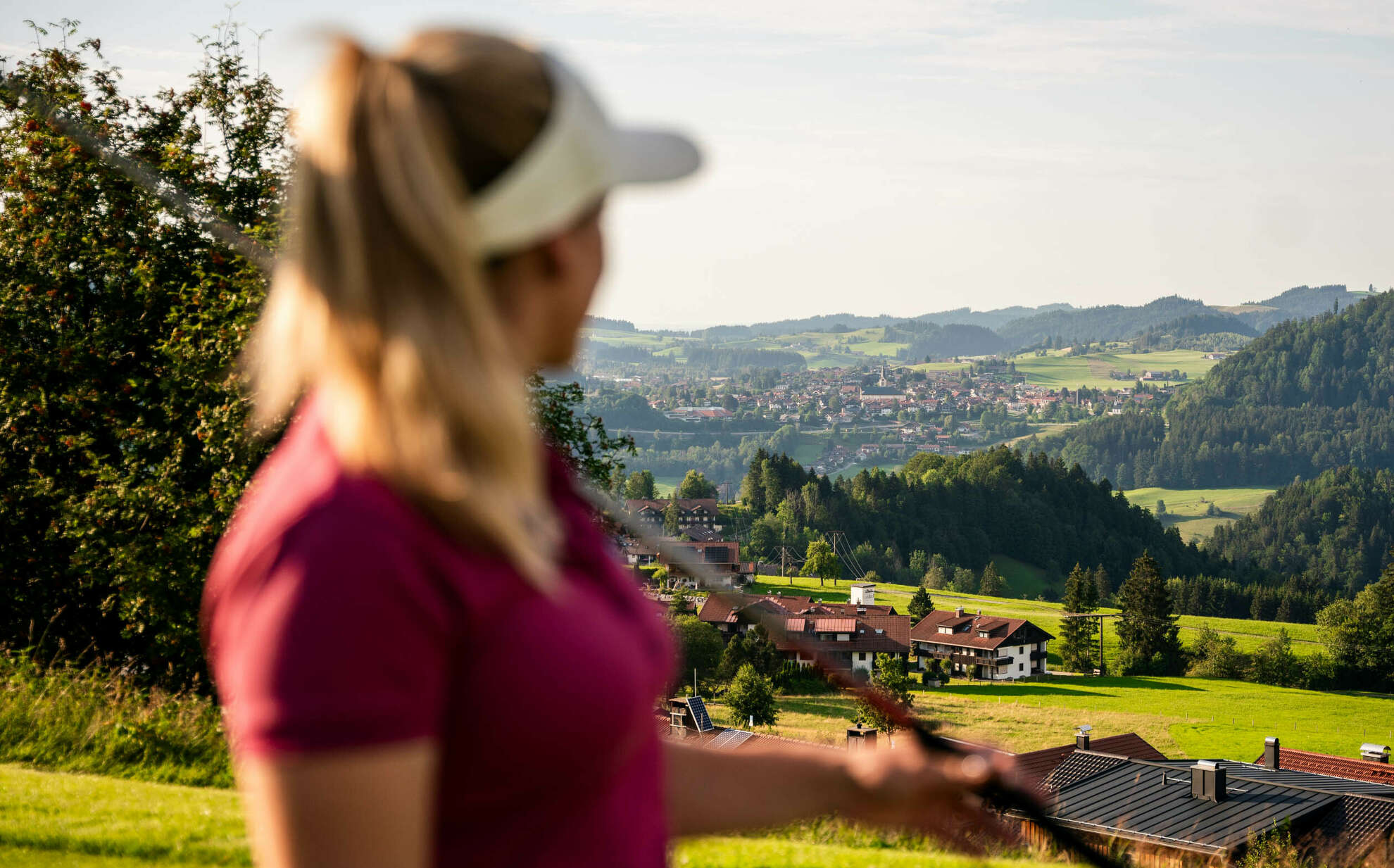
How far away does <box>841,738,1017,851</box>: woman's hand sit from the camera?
1604 millimetres

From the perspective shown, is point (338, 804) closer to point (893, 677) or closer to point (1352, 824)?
point (1352, 824)

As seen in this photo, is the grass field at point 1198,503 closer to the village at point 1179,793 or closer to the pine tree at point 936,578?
the pine tree at point 936,578

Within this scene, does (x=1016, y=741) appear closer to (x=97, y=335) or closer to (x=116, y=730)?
(x=97, y=335)

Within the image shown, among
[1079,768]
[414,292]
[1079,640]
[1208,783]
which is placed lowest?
[1079,640]

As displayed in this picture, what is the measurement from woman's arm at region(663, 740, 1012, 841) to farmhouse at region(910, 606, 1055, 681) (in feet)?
254

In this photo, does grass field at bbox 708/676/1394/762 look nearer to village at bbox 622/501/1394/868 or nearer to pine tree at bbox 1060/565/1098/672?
village at bbox 622/501/1394/868

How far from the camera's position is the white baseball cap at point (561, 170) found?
85 cm

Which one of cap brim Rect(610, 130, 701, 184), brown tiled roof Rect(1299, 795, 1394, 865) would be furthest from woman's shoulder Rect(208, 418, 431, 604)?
brown tiled roof Rect(1299, 795, 1394, 865)

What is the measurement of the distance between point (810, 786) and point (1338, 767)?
41176 millimetres

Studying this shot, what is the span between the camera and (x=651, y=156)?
99 centimetres

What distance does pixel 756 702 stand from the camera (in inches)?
1884

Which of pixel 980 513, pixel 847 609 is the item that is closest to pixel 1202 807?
pixel 847 609

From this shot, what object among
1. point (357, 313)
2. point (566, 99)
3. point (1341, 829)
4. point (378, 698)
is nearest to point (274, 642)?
point (378, 698)

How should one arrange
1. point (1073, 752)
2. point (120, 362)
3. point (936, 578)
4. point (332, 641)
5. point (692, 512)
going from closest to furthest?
1. point (332, 641)
2. point (120, 362)
3. point (1073, 752)
4. point (692, 512)
5. point (936, 578)
